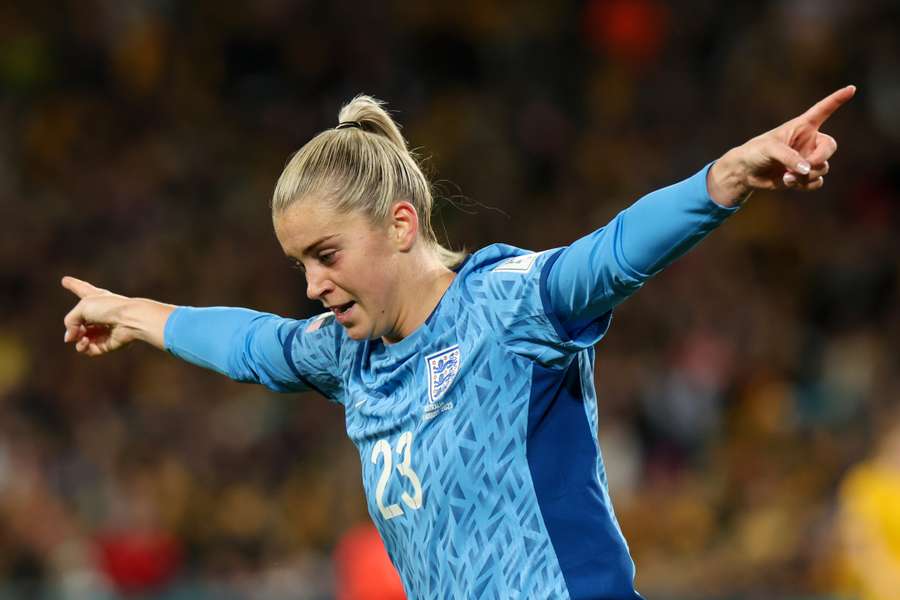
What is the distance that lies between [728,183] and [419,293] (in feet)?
2.58

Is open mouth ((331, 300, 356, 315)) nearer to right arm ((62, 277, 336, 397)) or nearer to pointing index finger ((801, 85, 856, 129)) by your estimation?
A: right arm ((62, 277, 336, 397))

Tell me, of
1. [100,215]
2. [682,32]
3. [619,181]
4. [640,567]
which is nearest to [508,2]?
[682,32]

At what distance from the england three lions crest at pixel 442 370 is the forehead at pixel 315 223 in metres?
0.29

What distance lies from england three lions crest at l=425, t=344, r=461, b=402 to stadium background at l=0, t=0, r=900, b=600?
7.42ft

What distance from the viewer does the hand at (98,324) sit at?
351 centimetres

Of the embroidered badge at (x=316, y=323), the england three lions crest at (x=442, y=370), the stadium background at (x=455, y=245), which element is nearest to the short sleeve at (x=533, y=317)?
the england three lions crest at (x=442, y=370)

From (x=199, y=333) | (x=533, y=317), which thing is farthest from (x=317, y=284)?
(x=199, y=333)

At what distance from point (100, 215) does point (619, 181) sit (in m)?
3.36

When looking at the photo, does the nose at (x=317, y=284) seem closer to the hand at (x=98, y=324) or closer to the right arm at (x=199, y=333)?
the right arm at (x=199, y=333)

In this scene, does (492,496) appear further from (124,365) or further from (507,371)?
(124,365)

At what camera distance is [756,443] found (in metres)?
7.12

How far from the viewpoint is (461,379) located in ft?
9.16

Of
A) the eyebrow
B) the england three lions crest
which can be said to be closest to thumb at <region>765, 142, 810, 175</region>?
the england three lions crest

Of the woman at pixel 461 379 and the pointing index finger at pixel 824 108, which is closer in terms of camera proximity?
the pointing index finger at pixel 824 108
